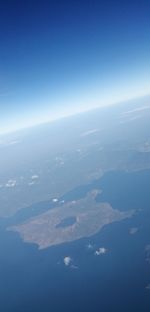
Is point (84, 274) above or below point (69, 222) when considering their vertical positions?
above

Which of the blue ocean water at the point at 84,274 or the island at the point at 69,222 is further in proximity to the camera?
the island at the point at 69,222

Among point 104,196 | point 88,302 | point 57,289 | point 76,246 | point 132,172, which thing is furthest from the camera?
point 132,172

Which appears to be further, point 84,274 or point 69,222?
point 69,222

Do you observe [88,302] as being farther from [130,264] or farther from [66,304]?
[130,264]

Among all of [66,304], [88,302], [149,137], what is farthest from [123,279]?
[149,137]

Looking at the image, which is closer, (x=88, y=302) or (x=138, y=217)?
(x=88, y=302)

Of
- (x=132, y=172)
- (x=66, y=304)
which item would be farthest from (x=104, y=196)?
(x=66, y=304)

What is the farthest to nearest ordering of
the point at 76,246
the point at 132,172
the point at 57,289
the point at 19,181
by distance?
the point at 19,181
the point at 132,172
the point at 76,246
the point at 57,289

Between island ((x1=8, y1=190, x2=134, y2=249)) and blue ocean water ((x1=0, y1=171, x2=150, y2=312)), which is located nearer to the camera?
blue ocean water ((x1=0, y1=171, x2=150, y2=312))
